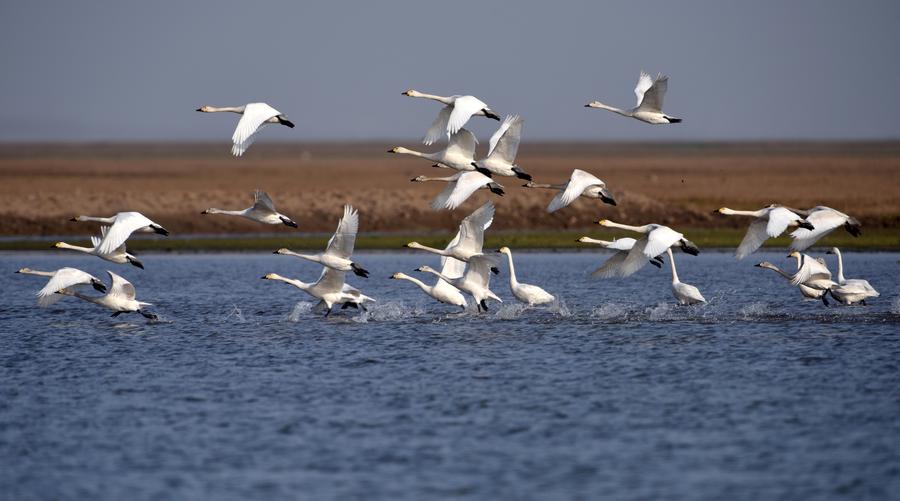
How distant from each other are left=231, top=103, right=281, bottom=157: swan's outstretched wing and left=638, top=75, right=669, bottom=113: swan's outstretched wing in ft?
17.9

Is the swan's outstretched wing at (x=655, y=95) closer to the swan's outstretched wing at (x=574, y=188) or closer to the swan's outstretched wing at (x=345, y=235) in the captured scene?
the swan's outstretched wing at (x=574, y=188)

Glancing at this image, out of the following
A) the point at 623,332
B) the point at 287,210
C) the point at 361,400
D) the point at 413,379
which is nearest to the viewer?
the point at 361,400

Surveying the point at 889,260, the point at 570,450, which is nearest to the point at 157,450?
the point at 570,450

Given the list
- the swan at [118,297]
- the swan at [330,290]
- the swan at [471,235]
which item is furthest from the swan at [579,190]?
the swan at [118,297]

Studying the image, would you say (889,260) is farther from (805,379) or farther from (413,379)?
(413,379)

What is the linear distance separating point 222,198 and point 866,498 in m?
35.1

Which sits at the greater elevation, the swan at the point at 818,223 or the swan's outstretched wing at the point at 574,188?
the swan's outstretched wing at the point at 574,188

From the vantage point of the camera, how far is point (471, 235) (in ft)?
67.2

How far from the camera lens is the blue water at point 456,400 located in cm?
1151

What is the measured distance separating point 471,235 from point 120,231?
523 cm

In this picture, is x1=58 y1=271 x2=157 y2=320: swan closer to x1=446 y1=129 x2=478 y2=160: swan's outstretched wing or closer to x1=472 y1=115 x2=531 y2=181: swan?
x1=446 y1=129 x2=478 y2=160: swan's outstretched wing

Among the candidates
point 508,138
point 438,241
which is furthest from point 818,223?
point 438,241

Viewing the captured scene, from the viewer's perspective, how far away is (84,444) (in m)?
13.0

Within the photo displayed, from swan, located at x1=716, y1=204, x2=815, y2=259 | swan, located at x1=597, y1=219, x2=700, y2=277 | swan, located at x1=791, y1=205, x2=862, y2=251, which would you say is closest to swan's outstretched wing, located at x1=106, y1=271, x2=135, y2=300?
swan, located at x1=597, y1=219, x2=700, y2=277
